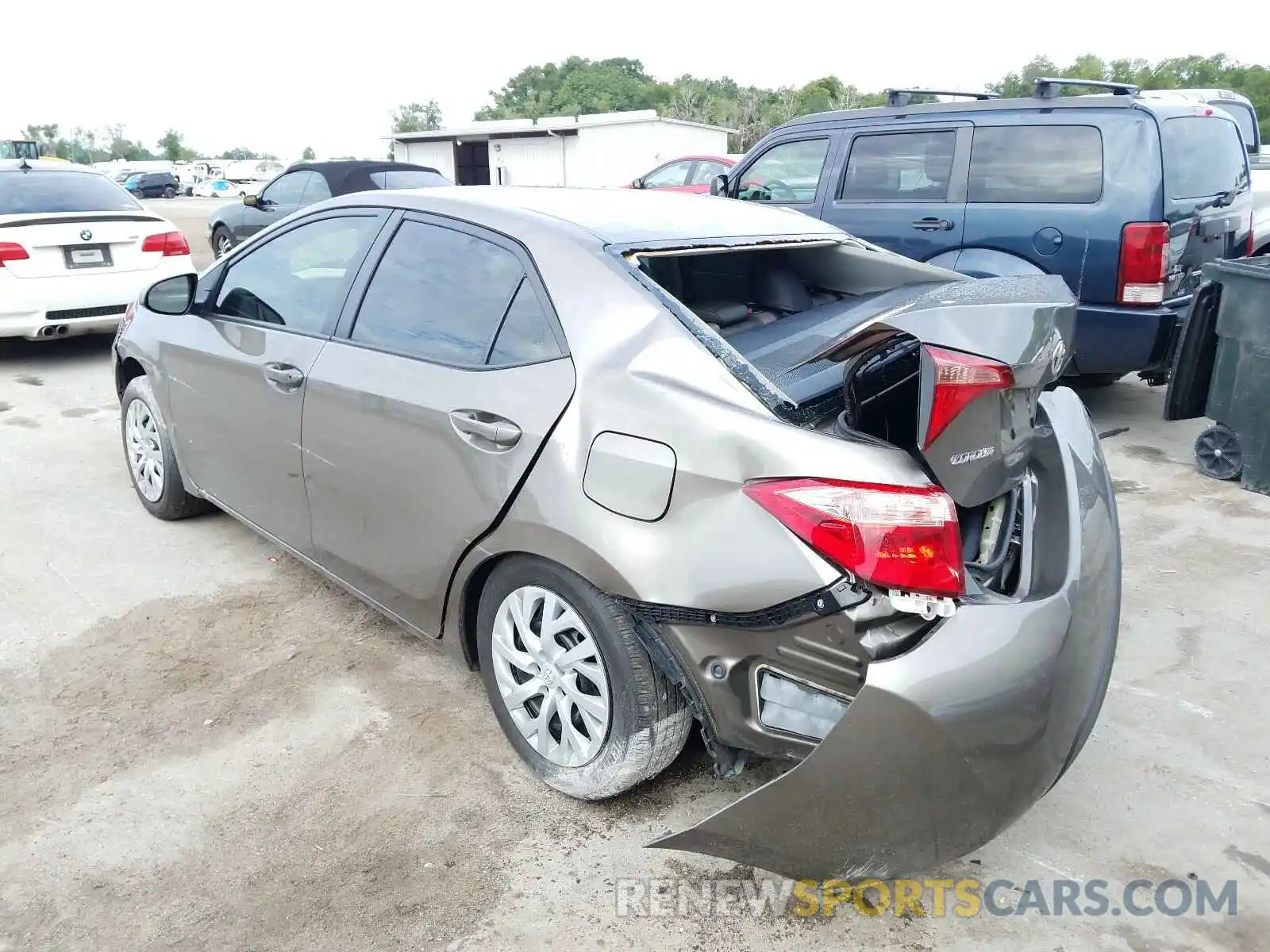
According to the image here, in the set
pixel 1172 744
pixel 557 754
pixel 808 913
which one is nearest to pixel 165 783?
pixel 557 754

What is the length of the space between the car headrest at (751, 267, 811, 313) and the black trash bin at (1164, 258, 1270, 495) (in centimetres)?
288

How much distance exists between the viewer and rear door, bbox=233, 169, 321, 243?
38.4 ft

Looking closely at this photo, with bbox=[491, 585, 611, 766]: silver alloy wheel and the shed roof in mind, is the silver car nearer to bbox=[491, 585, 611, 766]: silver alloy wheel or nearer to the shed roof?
bbox=[491, 585, 611, 766]: silver alloy wheel

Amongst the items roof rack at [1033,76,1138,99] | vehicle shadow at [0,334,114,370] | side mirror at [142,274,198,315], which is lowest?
vehicle shadow at [0,334,114,370]

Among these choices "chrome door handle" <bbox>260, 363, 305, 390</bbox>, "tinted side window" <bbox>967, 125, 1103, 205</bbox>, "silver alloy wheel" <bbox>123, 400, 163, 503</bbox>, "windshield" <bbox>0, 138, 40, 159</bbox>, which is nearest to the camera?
"chrome door handle" <bbox>260, 363, 305, 390</bbox>

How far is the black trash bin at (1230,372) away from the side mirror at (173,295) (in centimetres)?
503

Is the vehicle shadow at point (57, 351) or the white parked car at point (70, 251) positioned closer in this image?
the white parked car at point (70, 251)

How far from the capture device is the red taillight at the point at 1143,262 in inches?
220

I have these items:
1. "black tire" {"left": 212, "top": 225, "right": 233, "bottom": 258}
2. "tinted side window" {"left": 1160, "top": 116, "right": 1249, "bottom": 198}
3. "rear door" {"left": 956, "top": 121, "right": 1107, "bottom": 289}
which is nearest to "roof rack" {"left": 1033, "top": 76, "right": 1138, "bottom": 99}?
"rear door" {"left": 956, "top": 121, "right": 1107, "bottom": 289}

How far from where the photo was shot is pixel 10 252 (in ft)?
23.3

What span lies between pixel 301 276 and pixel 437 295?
93 cm

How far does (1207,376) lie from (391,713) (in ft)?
15.7

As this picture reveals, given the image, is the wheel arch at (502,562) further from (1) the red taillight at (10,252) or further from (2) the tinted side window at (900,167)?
(1) the red taillight at (10,252)

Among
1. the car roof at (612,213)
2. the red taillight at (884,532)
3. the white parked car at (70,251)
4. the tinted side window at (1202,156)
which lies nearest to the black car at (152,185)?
the white parked car at (70,251)
